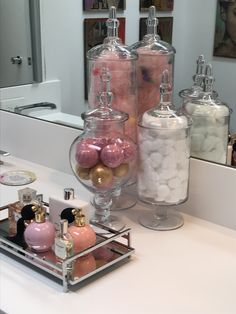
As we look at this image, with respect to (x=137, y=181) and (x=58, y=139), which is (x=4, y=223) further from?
(x=58, y=139)

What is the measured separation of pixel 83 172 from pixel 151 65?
0.31 meters

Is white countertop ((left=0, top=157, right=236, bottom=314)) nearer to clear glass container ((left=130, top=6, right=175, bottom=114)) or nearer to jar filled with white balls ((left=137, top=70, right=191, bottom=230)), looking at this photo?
jar filled with white balls ((left=137, top=70, right=191, bottom=230))

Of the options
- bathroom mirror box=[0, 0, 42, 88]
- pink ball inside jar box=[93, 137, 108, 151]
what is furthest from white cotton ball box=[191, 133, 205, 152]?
bathroom mirror box=[0, 0, 42, 88]

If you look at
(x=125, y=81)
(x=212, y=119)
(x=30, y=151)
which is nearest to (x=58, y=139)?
(x=30, y=151)

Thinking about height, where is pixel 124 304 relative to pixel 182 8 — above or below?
below

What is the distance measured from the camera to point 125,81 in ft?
3.69

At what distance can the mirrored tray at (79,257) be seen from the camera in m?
0.86

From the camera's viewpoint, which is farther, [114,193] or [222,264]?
[114,193]

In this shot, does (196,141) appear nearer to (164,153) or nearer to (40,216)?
(164,153)

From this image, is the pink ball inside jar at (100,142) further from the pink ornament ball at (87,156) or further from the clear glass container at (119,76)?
the clear glass container at (119,76)

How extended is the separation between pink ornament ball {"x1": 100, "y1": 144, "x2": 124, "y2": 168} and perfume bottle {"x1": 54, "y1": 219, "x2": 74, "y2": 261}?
0.18 metres

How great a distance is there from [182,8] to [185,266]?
23.6 inches

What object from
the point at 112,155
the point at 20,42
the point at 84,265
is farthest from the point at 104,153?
the point at 20,42

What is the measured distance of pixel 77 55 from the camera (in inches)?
56.2
